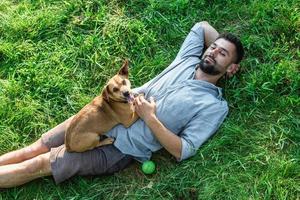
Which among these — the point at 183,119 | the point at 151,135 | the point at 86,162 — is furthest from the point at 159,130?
the point at 86,162

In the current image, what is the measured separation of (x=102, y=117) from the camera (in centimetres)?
482

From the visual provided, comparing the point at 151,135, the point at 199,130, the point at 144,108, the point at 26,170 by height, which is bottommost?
the point at 26,170

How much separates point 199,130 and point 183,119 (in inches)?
7.0

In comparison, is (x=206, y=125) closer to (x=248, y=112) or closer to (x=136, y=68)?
(x=248, y=112)

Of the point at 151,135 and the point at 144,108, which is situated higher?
the point at 144,108

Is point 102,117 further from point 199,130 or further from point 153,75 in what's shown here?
point 153,75

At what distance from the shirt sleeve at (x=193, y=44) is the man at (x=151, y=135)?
307mm

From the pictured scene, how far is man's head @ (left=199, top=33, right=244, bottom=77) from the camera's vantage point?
5.12 metres

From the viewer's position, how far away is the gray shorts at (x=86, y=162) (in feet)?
15.9

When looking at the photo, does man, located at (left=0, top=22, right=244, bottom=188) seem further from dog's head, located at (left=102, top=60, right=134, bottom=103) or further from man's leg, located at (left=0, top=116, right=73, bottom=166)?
dog's head, located at (left=102, top=60, right=134, bottom=103)

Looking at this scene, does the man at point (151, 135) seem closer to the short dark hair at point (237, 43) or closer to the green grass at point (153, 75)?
the short dark hair at point (237, 43)

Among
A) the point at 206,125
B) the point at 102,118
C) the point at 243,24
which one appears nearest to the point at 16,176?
the point at 102,118

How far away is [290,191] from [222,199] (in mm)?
561

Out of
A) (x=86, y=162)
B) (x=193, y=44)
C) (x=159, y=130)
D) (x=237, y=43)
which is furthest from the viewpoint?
(x=193, y=44)
